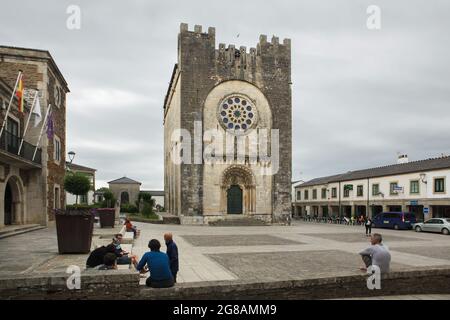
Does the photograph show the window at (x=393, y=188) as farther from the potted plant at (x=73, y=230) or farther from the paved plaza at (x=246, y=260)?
the potted plant at (x=73, y=230)

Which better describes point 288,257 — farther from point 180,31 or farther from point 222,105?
point 180,31

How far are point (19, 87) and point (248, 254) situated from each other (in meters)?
12.0

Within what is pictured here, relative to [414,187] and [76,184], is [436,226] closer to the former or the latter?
[414,187]

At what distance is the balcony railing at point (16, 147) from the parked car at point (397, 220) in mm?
24731

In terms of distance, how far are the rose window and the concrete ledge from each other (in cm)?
2358

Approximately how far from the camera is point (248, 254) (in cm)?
1261

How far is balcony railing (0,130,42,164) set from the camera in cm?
1656

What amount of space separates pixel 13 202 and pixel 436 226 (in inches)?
1005

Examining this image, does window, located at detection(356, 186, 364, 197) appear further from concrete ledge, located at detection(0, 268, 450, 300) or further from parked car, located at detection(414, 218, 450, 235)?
concrete ledge, located at detection(0, 268, 450, 300)

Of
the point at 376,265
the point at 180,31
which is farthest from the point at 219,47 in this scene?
the point at 376,265

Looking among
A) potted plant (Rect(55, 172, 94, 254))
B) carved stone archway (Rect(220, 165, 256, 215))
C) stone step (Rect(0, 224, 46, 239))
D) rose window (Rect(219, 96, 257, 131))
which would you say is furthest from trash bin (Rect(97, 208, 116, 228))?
rose window (Rect(219, 96, 257, 131))

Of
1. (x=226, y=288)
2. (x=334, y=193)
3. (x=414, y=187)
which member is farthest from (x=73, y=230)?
(x=334, y=193)

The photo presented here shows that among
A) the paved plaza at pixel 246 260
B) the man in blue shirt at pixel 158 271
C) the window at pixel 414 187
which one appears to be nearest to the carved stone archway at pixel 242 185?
the window at pixel 414 187

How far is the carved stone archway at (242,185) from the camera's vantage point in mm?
30266
